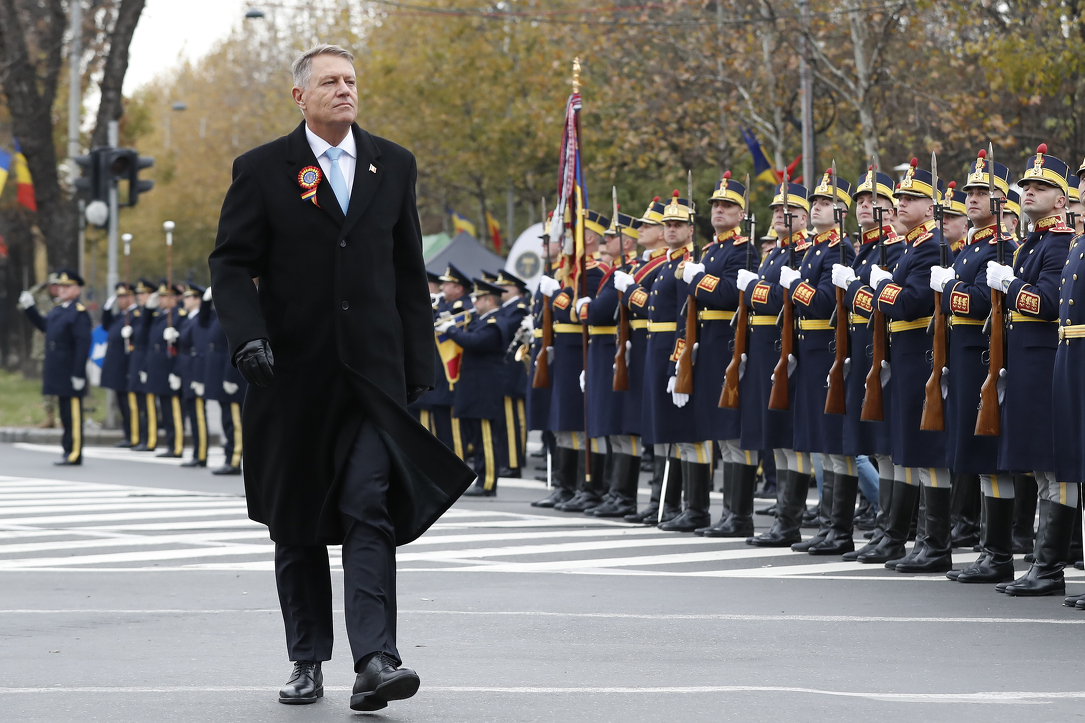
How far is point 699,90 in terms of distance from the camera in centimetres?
3159

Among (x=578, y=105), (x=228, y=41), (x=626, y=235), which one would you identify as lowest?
(x=626, y=235)

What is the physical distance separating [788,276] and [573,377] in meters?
3.70

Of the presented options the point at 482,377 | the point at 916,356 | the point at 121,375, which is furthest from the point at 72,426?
the point at 916,356

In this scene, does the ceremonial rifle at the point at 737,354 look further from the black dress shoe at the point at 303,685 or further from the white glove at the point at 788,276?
the black dress shoe at the point at 303,685

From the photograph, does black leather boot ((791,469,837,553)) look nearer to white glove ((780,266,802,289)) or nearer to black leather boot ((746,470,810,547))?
black leather boot ((746,470,810,547))

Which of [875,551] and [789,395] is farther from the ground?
[789,395]

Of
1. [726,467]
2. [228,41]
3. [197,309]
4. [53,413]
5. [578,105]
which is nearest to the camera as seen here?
[726,467]

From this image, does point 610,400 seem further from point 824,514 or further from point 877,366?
point 877,366

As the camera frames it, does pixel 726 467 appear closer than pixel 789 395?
No

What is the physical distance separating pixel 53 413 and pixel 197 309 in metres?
5.44

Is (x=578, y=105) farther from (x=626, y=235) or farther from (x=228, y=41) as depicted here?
(x=228, y=41)

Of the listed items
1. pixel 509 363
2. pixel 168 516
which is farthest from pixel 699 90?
pixel 168 516

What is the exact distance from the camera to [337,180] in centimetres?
568

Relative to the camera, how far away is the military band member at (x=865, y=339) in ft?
33.2
